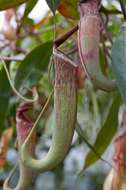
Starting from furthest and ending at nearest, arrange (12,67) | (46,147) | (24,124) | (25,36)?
1. (46,147)
2. (25,36)
3. (12,67)
4. (24,124)

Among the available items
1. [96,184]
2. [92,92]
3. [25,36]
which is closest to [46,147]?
[96,184]

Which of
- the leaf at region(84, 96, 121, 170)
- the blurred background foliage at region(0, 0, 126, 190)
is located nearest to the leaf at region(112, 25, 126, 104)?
the blurred background foliage at region(0, 0, 126, 190)

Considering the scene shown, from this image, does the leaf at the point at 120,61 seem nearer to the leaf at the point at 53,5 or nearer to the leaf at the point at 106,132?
the leaf at the point at 53,5

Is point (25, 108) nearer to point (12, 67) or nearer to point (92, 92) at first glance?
point (92, 92)

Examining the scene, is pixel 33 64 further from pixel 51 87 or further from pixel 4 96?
pixel 51 87

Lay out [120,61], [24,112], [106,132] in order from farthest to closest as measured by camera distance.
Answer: [106,132]
[24,112]
[120,61]

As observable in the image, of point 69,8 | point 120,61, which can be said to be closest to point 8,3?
point 69,8

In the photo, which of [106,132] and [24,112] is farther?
[106,132]

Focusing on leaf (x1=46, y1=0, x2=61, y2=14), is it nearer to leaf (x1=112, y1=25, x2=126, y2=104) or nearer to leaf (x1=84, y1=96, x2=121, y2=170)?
leaf (x1=112, y1=25, x2=126, y2=104)
